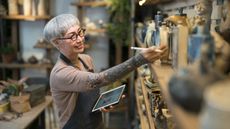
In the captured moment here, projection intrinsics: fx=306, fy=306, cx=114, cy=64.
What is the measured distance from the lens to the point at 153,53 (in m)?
1.50

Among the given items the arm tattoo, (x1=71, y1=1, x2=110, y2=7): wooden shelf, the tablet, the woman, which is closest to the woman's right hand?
the arm tattoo

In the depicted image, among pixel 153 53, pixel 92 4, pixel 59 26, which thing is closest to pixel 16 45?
pixel 92 4

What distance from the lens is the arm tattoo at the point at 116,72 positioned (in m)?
1.62

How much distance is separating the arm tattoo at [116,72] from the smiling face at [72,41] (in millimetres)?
300

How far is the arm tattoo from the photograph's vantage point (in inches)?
63.8

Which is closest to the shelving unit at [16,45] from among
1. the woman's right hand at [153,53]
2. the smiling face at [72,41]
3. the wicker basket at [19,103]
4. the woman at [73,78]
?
the wicker basket at [19,103]

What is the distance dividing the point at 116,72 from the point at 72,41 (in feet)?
1.44

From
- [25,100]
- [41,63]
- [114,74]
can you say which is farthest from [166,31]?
[41,63]

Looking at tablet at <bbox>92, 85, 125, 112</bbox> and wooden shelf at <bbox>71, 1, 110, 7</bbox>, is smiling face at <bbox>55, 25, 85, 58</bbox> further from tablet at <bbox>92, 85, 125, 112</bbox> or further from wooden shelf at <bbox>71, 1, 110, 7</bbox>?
wooden shelf at <bbox>71, 1, 110, 7</bbox>

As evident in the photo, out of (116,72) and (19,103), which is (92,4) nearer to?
(19,103)

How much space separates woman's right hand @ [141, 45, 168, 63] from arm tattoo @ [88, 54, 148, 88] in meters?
0.03

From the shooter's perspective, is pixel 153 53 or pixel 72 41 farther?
pixel 72 41

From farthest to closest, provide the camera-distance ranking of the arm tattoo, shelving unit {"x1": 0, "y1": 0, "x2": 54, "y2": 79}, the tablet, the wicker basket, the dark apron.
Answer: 1. shelving unit {"x1": 0, "y1": 0, "x2": 54, "y2": 79}
2. the wicker basket
3. the dark apron
4. the tablet
5. the arm tattoo

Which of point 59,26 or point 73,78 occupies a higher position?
point 59,26
